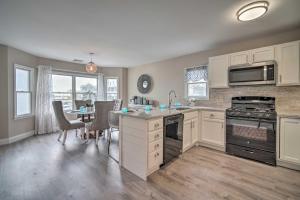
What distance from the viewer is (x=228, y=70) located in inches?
126

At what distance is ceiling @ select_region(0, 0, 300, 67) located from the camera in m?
1.94

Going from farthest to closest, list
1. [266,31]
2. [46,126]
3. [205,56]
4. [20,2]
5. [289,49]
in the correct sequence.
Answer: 1. [46,126]
2. [205,56]
3. [266,31]
4. [289,49]
5. [20,2]

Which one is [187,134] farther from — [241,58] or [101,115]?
[101,115]

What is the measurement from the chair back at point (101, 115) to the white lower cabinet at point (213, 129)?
2341 millimetres

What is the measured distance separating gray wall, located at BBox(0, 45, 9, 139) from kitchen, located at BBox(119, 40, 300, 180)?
330 cm

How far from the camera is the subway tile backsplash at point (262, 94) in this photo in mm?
2703

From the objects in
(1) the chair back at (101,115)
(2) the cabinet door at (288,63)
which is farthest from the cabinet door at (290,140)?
(1) the chair back at (101,115)

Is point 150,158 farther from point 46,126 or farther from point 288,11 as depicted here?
point 46,126

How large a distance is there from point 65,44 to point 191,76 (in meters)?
3.33

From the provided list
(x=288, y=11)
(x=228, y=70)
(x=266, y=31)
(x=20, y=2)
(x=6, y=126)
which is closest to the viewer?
(x=20, y=2)

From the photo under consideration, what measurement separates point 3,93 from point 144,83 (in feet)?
12.9

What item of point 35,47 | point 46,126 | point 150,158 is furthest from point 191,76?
point 46,126

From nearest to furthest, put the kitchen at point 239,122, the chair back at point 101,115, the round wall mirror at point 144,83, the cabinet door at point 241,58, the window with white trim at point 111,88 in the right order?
the kitchen at point 239,122 < the cabinet door at point 241,58 < the chair back at point 101,115 < the round wall mirror at point 144,83 < the window with white trim at point 111,88

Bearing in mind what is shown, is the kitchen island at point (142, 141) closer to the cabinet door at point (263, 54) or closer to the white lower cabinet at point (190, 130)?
the white lower cabinet at point (190, 130)
